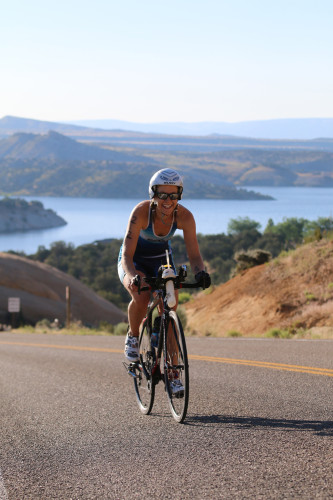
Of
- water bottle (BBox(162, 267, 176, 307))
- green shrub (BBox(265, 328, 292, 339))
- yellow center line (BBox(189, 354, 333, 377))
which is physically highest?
water bottle (BBox(162, 267, 176, 307))

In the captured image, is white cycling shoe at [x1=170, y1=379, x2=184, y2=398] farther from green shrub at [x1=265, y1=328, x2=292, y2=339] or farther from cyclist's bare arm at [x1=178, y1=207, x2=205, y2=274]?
green shrub at [x1=265, y1=328, x2=292, y2=339]

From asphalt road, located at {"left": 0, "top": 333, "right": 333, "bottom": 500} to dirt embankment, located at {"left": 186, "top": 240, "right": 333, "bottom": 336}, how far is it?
1194 centimetres

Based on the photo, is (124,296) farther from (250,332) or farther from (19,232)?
(19,232)

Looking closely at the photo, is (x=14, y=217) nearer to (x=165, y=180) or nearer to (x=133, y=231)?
(x=133, y=231)

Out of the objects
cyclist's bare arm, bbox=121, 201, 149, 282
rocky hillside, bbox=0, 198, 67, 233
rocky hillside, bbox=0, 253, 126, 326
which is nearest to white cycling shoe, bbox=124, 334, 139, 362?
cyclist's bare arm, bbox=121, 201, 149, 282

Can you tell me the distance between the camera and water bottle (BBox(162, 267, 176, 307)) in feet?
17.5

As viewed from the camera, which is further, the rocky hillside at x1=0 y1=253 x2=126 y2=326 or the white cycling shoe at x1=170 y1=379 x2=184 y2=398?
the rocky hillside at x1=0 y1=253 x2=126 y2=326

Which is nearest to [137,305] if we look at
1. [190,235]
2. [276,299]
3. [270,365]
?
[190,235]

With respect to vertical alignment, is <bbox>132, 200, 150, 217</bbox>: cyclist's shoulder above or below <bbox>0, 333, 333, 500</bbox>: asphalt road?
above

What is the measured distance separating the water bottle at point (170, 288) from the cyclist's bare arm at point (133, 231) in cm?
39

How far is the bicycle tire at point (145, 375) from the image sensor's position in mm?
5805

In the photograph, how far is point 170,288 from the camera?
537cm

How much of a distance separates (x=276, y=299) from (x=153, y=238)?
19.1 metres

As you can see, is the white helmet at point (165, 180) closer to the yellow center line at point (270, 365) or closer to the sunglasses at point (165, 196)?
the sunglasses at point (165, 196)
